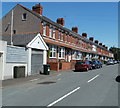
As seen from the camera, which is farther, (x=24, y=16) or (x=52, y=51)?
(x=52, y=51)

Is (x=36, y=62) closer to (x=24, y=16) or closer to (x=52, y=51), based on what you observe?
(x=52, y=51)

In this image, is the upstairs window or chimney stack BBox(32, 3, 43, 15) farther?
chimney stack BBox(32, 3, 43, 15)

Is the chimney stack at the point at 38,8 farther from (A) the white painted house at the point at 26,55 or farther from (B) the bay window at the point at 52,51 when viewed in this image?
(A) the white painted house at the point at 26,55

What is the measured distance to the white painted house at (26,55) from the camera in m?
15.0

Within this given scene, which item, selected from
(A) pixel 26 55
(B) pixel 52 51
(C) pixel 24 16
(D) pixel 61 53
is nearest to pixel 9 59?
(A) pixel 26 55

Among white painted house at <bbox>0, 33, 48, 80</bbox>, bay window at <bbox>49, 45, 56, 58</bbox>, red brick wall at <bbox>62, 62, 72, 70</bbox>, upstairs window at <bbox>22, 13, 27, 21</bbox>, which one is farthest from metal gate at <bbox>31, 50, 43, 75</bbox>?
upstairs window at <bbox>22, 13, 27, 21</bbox>

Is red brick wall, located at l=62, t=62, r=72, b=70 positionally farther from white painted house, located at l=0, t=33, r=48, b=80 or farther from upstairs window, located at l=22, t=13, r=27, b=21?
upstairs window, located at l=22, t=13, r=27, b=21

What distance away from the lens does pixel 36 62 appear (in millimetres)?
19875

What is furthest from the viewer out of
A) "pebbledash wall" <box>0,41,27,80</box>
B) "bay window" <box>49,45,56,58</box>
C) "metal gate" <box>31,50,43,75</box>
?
"bay window" <box>49,45,56,58</box>

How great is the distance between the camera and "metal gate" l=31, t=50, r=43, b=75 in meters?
19.2

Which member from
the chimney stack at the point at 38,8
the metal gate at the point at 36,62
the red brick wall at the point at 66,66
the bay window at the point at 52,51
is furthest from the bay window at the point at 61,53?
the metal gate at the point at 36,62

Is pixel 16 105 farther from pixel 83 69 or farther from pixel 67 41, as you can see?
pixel 67 41

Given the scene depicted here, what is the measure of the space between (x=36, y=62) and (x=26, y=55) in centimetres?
222

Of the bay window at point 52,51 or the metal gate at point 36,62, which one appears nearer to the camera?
the metal gate at point 36,62
